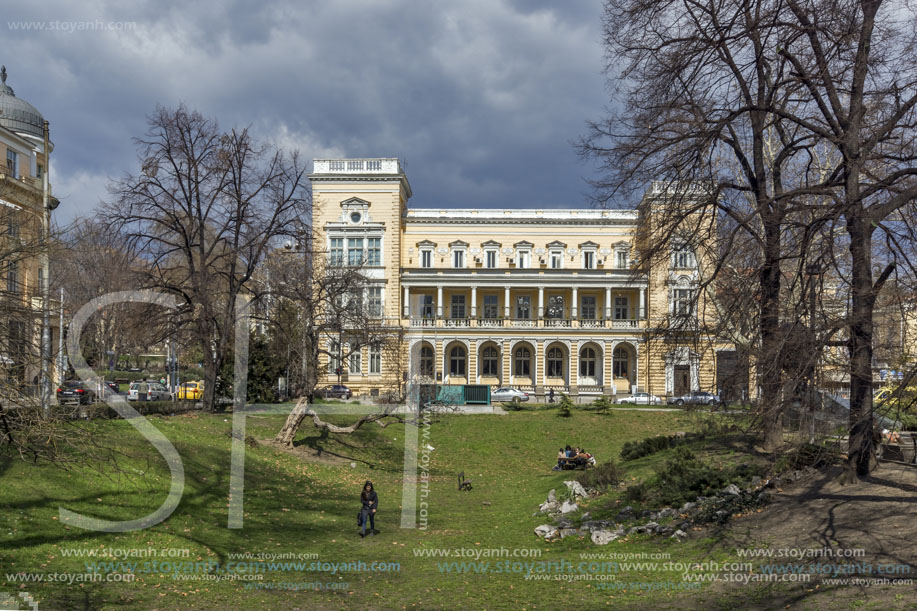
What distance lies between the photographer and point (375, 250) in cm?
6219

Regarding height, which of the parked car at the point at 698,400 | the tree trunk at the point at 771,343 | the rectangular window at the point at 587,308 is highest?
the rectangular window at the point at 587,308

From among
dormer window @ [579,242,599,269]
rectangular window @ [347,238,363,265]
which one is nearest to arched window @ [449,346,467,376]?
rectangular window @ [347,238,363,265]

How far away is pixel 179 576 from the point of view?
11.8m

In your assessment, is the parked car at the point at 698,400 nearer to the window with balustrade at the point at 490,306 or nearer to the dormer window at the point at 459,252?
the window with balustrade at the point at 490,306

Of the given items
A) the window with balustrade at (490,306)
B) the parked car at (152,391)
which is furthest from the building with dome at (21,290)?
the window with balustrade at (490,306)

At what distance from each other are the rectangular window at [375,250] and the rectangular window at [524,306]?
543 inches

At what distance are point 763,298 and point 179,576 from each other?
45.8 ft

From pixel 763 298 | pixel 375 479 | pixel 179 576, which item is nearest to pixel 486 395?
pixel 375 479

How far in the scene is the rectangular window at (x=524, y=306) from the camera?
6469cm

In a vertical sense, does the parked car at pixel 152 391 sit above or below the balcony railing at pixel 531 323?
below

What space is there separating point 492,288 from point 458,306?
405 cm

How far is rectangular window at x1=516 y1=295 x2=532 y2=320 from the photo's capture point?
64.7 metres

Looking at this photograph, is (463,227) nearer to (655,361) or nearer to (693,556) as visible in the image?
(655,361)

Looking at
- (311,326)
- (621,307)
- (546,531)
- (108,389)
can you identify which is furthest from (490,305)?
(546,531)
